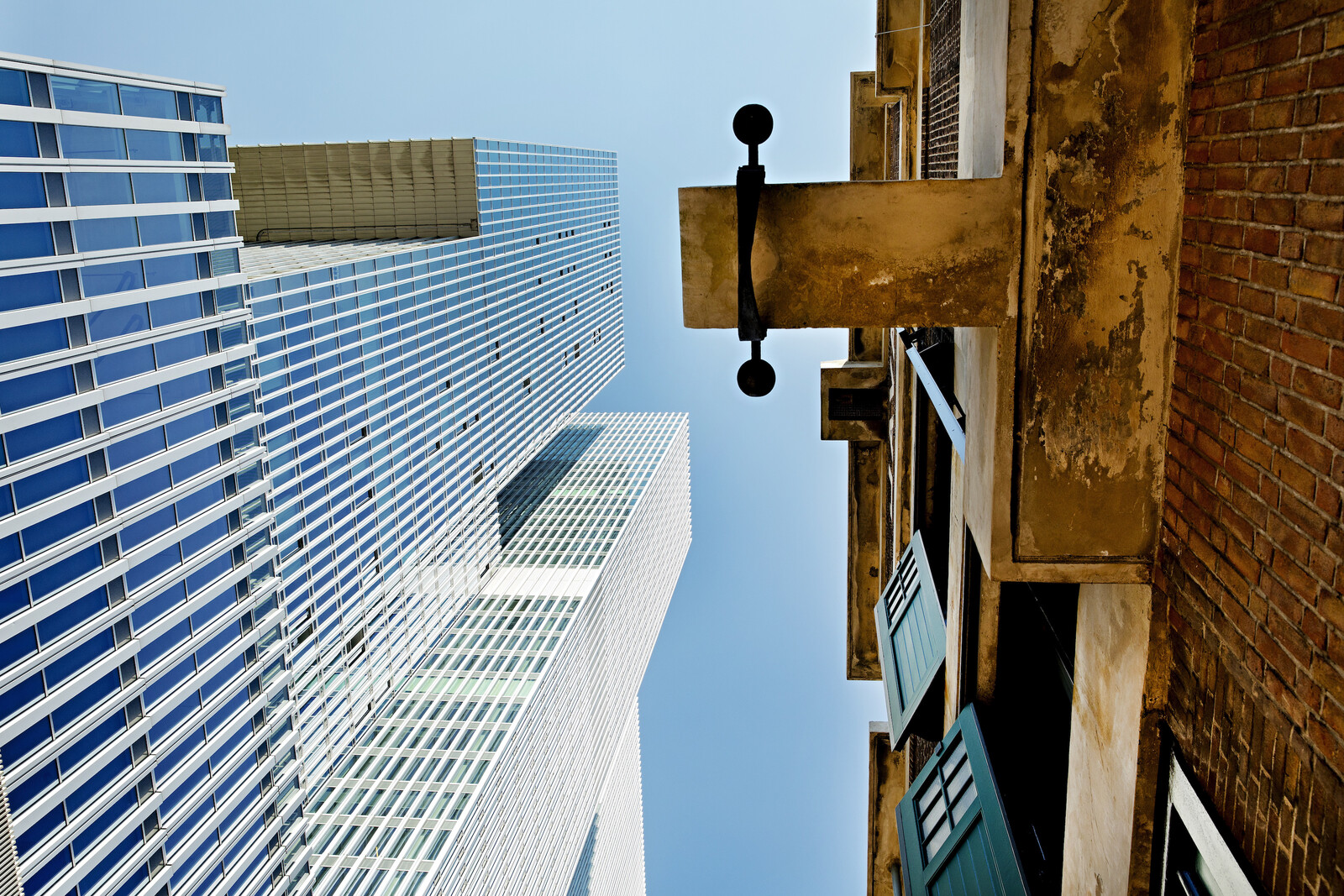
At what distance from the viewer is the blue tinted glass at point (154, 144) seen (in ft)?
81.2

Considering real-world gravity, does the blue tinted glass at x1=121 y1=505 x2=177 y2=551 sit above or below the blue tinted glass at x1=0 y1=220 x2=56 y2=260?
below

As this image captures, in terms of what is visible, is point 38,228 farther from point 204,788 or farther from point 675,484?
point 675,484

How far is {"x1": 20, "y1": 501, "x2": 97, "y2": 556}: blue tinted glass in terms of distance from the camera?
21000mm

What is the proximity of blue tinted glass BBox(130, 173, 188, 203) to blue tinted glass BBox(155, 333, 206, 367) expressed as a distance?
13.8 feet

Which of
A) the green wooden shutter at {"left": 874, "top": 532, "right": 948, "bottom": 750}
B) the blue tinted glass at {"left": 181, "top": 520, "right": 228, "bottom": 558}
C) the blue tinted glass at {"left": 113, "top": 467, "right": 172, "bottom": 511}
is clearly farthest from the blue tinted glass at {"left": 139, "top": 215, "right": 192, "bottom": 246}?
the green wooden shutter at {"left": 874, "top": 532, "right": 948, "bottom": 750}

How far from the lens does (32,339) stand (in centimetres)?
2125

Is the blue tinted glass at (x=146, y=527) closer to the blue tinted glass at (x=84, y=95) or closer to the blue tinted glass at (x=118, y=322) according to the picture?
the blue tinted glass at (x=118, y=322)

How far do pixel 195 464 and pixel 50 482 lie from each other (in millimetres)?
5094

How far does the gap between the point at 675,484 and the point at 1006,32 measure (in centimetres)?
12715

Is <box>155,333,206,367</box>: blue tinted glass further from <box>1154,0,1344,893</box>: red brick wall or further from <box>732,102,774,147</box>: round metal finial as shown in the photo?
<box>1154,0,1344,893</box>: red brick wall

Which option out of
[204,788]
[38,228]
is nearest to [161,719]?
[204,788]

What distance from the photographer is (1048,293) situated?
14.4 feet

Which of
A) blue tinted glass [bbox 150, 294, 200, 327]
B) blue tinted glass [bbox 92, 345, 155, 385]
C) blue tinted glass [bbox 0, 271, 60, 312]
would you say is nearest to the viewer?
blue tinted glass [bbox 0, 271, 60, 312]

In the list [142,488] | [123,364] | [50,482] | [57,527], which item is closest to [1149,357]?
[50,482]
